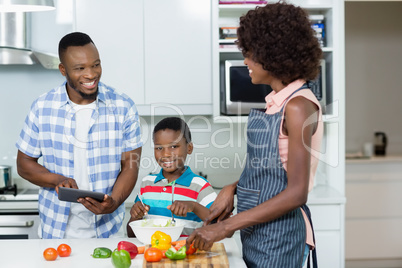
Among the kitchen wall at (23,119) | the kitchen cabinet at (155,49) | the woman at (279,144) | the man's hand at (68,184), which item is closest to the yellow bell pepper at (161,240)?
the woman at (279,144)

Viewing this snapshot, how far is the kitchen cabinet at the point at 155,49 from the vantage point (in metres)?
2.90

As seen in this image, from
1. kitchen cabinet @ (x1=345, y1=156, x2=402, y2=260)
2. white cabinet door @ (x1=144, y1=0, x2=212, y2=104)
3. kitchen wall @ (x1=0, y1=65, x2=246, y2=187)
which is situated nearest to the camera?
white cabinet door @ (x1=144, y1=0, x2=212, y2=104)

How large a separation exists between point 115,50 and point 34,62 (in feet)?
1.72

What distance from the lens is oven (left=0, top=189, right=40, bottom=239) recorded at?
8.90 ft

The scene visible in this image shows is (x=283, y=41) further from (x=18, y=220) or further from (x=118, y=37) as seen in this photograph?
(x=18, y=220)

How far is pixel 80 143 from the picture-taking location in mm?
1995

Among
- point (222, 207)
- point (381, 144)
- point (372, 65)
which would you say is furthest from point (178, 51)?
point (372, 65)

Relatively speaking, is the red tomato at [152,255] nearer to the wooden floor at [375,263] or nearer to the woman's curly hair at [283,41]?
the woman's curly hair at [283,41]

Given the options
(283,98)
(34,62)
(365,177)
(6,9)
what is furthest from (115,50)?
(365,177)

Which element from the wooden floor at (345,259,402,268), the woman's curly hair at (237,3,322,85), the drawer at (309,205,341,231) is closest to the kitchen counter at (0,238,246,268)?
the woman's curly hair at (237,3,322,85)

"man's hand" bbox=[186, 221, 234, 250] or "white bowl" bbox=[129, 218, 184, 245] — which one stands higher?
"man's hand" bbox=[186, 221, 234, 250]

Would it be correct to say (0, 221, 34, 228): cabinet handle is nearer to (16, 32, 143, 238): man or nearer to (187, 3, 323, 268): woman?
(16, 32, 143, 238): man

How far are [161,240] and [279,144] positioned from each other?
45 centimetres

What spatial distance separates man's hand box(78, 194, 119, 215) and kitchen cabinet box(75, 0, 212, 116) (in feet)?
3.79
